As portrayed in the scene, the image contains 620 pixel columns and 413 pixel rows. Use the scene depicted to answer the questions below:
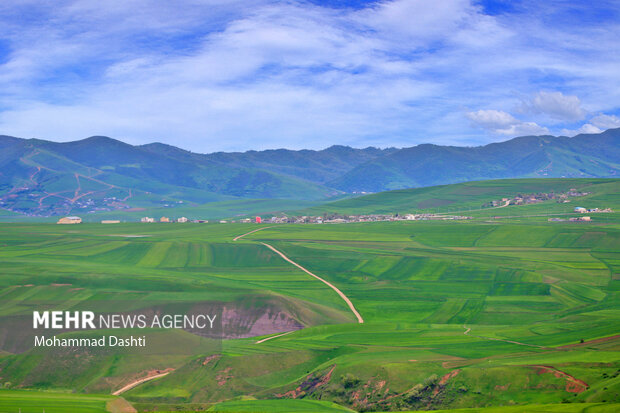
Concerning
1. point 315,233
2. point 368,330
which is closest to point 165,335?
point 368,330

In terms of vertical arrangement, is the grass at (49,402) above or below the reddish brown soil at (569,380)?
above

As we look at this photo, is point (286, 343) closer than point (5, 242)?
Yes

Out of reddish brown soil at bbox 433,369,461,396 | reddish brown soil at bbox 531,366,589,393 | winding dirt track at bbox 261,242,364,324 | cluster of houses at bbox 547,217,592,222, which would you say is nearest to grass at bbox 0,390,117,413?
reddish brown soil at bbox 433,369,461,396

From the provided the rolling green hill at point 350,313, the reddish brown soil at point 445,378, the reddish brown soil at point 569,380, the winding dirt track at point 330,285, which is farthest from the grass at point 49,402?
the winding dirt track at point 330,285

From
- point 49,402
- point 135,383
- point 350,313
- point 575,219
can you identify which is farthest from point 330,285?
point 575,219

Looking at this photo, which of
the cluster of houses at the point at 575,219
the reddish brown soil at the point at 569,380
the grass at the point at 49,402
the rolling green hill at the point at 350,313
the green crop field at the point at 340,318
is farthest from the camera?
the cluster of houses at the point at 575,219

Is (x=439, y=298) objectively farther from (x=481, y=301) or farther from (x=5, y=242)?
(x=5, y=242)

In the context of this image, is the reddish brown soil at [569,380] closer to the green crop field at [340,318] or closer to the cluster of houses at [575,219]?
the green crop field at [340,318]

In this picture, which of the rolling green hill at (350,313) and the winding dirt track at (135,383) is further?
the winding dirt track at (135,383)

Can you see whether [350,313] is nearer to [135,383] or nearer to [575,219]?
[135,383]
